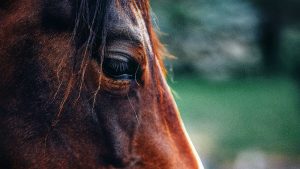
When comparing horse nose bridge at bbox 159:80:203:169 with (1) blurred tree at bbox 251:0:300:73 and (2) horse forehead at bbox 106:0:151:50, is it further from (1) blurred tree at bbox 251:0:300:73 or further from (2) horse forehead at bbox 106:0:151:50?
(1) blurred tree at bbox 251:0:300:73

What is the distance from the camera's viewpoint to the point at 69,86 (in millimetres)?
1852

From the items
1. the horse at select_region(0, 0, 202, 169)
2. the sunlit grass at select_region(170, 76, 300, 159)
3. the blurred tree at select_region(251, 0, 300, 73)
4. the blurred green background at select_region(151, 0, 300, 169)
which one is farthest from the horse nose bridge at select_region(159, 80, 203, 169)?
the blurred tree at select_region(251, 0, 300, 73)

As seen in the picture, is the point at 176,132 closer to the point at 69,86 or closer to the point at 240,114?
the point at 69,86

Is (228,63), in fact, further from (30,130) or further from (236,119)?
(30,130)

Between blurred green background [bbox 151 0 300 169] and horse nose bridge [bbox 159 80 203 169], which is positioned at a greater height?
horse nose bridge [bbox 159 80 203 169]

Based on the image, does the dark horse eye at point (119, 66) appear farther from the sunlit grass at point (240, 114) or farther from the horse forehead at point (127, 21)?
the sunlit grass at point (240, 114)

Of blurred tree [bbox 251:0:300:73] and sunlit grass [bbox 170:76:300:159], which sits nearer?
sunlit grass [bbox 170:76:300:159]

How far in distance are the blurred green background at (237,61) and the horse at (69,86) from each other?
32.3 ft

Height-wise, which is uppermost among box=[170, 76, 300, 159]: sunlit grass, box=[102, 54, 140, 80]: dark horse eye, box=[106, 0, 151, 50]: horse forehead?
box=[106, 0, 151, 50]: horse forehead

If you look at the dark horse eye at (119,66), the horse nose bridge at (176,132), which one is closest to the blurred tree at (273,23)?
the horse nose bridge at (176,132)

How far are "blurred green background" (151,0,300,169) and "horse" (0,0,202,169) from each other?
32.3ft

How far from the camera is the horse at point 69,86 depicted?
6.07 feet

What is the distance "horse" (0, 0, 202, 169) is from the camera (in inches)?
72.8

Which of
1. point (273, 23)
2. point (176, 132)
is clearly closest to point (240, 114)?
point (273, 23)
